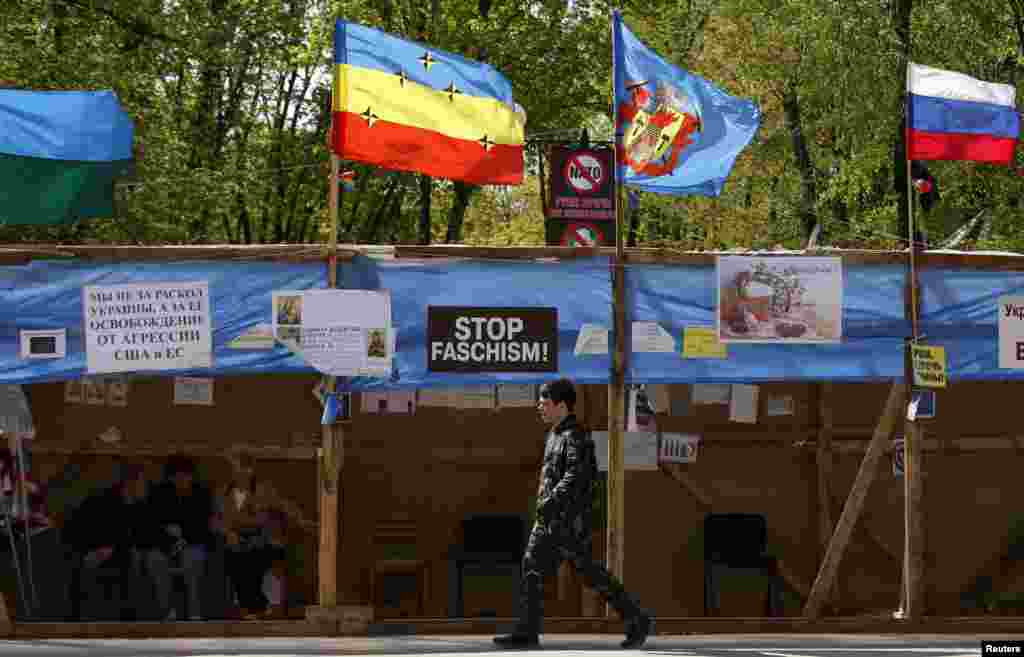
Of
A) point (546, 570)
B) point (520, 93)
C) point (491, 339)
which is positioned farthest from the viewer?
point (520, 93)

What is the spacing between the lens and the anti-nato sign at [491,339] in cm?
1282

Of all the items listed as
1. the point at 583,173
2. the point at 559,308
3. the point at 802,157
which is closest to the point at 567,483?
the point at 559,308

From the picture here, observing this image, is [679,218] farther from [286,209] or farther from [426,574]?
[426,574]

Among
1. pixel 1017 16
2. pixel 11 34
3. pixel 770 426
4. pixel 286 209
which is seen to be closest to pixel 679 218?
pixel 286 209

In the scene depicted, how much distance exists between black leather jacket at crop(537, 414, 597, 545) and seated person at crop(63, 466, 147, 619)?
3.93m

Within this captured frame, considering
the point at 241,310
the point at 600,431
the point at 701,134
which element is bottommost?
the point at 600,431

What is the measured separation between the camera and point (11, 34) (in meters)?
27.5

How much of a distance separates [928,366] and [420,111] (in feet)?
13.5

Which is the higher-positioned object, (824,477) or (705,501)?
(824,477)

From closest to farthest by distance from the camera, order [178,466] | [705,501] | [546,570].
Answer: [546,570] < [178,466] < [705,501]

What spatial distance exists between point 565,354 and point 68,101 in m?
4.16

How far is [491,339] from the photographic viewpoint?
1286 centimetres

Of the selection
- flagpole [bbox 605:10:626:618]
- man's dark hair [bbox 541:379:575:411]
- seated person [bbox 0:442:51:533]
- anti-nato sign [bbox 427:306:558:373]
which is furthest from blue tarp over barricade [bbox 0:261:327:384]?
flagpole [bbox 605:10:626:618]

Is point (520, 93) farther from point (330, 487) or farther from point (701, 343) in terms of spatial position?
point (330, 487)
